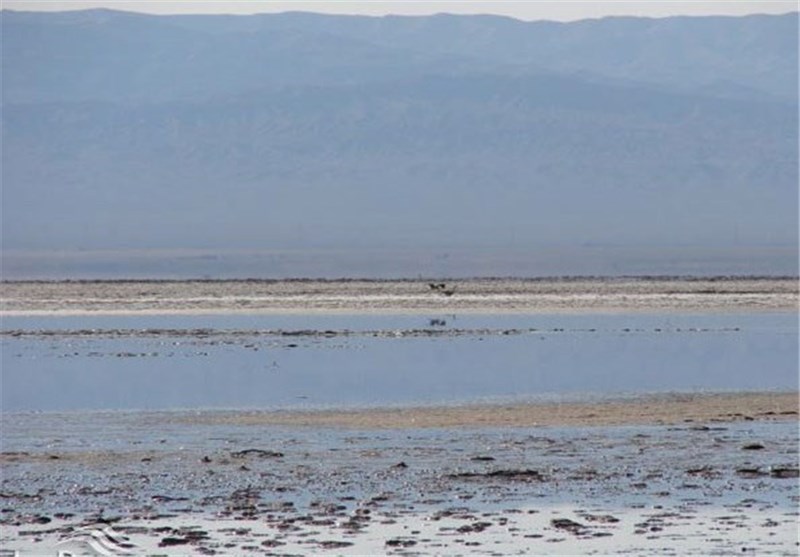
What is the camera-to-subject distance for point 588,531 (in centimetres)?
1368

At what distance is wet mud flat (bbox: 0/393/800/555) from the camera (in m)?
13.4

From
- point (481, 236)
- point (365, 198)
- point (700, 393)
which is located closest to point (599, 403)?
point (700, 393)

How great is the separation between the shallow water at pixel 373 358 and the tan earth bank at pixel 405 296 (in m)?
2.94

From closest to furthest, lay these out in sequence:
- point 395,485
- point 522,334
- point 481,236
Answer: point 395,485, point 522,334, point 481,236

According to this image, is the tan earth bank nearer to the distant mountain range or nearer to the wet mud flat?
the wet mud flat

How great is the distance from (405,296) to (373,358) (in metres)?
19.2

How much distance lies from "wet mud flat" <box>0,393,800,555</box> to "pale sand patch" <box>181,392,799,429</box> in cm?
14

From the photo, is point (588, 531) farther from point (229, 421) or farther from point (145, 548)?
point (229, 421)

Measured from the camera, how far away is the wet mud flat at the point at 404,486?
13.4 m

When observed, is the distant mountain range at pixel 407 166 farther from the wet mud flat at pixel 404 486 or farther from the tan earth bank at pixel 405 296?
the wet mud flat at pixel 404 486

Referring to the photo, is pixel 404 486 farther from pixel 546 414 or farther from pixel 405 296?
pixel 405 296

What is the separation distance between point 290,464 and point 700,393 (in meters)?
8.12

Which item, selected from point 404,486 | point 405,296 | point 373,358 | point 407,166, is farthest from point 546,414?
point 407,166

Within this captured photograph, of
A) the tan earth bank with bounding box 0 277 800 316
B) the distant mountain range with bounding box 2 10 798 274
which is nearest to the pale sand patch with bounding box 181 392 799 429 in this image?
the tan earth bank with bounding box 0 277 800 316
